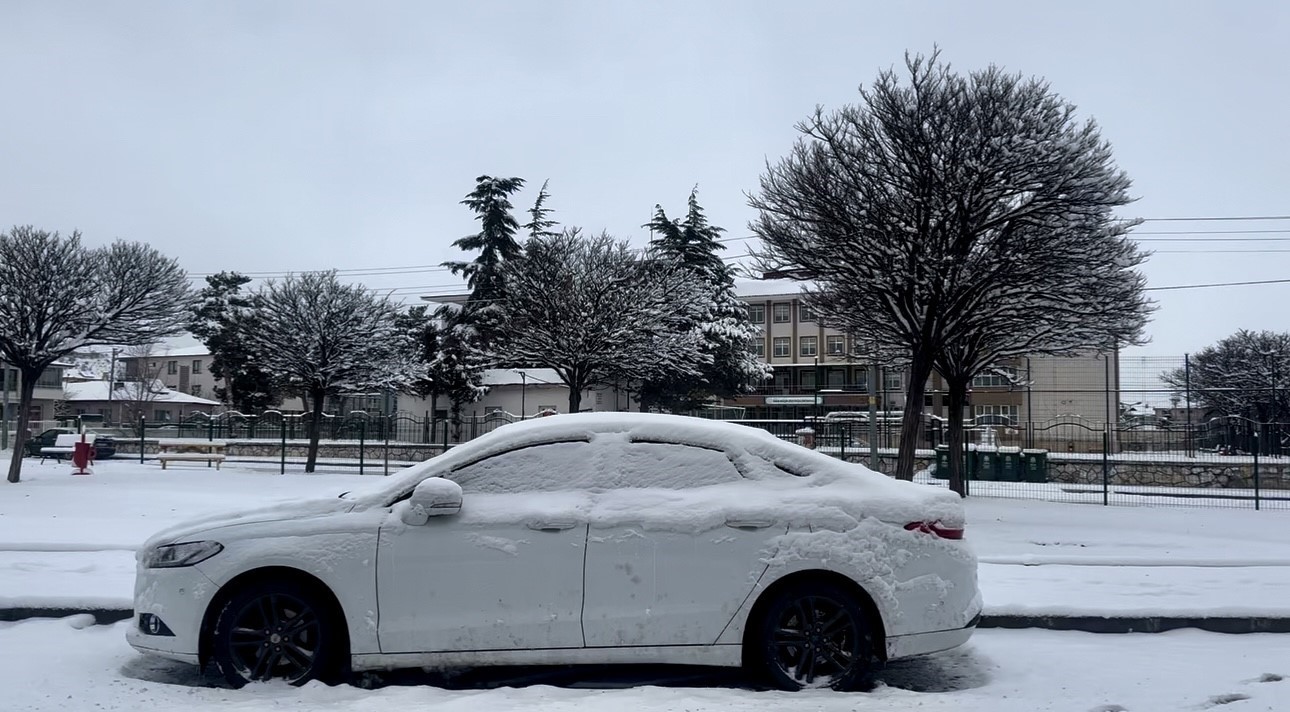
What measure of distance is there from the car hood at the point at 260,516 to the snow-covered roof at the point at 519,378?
42.4 meters

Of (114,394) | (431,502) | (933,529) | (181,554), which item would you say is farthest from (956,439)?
(114,394)

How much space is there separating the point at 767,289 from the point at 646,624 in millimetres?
73003

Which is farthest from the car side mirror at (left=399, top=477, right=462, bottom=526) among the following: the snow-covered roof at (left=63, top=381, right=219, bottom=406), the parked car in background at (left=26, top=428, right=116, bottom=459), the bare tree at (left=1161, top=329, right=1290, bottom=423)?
the snow-covered roof at (left=63, top=381, right=219, bottom=406)

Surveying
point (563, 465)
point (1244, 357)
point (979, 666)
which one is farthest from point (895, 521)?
point (1244, 357)

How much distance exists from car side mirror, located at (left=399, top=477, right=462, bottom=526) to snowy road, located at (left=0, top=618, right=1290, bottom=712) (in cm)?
97

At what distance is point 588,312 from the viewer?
89.7 ft

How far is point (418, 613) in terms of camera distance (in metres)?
5.48

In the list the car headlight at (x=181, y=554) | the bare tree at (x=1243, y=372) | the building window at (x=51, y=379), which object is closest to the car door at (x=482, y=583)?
the car headlight at (x=181, y=554)

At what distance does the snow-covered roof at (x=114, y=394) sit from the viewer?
73.6 m

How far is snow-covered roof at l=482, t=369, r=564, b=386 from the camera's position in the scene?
49.1 meters

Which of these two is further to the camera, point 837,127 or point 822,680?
point 837,127

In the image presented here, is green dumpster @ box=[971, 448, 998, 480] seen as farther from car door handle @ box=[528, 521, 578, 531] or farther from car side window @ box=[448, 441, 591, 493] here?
car door handle @ box=[528, 521, 578, 531]

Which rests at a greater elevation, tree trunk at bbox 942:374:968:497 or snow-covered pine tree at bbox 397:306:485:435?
snow-covered pine tree at bbox 397:306:485:435

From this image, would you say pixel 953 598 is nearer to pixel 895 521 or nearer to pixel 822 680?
pixel 895 521
